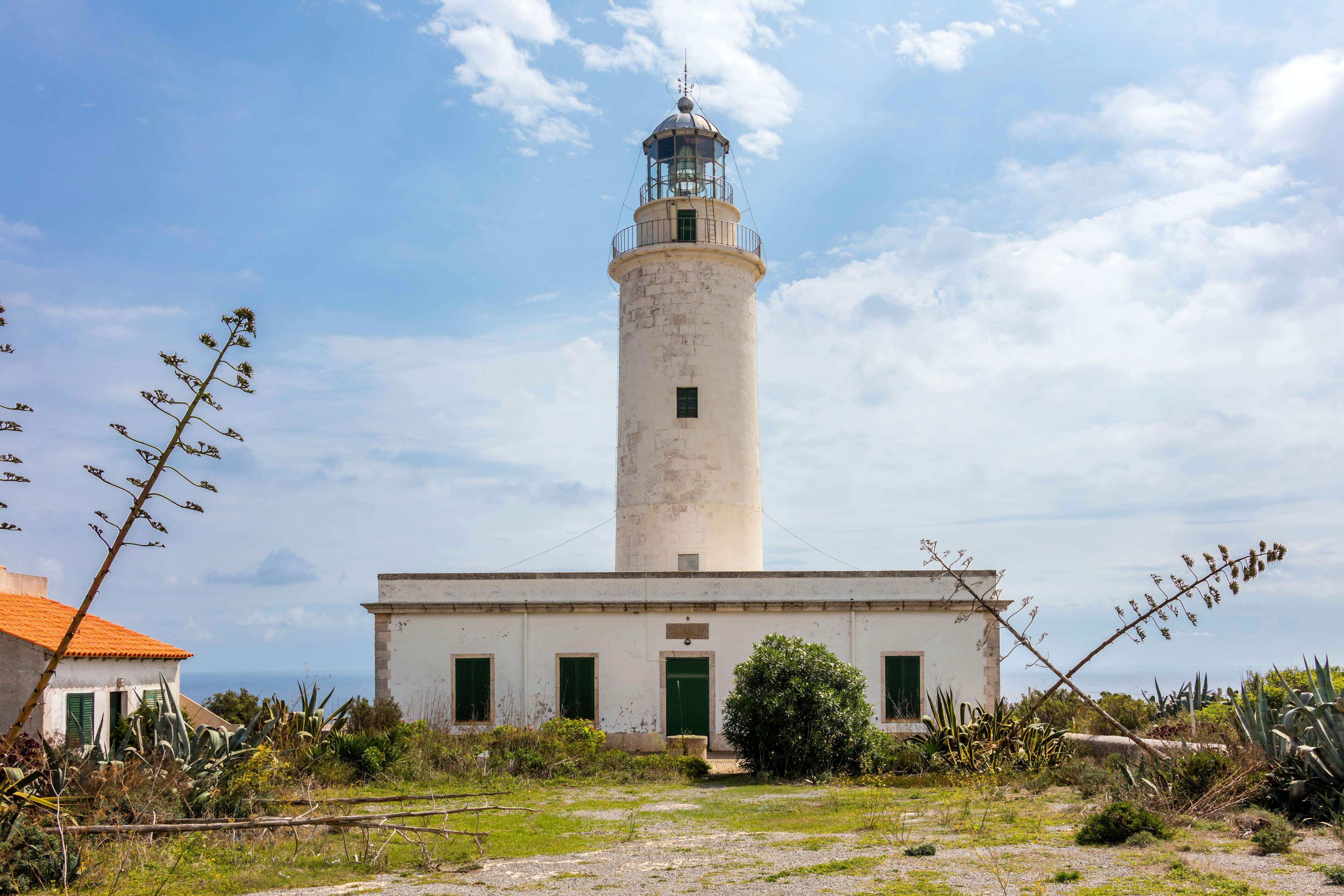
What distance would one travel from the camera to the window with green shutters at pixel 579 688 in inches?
762

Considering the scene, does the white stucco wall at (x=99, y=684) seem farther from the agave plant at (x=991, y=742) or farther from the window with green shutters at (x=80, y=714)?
the agave plant at (x=991, y=742)

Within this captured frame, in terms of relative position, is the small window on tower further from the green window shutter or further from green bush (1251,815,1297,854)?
green bush (1251,815,1297,854)

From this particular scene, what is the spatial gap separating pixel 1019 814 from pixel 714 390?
12.2 m

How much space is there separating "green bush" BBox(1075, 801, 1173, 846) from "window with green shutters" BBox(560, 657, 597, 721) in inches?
427

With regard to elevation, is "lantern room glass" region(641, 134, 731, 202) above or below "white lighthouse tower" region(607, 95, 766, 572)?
above

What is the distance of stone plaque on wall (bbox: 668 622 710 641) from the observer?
19578 millimetres

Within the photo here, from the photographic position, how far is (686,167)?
23906 millimetres

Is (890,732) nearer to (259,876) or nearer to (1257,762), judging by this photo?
(1257,762)

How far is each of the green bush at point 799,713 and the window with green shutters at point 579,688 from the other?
3.81 metres

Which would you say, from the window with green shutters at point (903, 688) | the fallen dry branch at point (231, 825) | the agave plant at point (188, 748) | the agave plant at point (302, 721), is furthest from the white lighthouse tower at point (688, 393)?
the fallen dry branch at point (231, 825)

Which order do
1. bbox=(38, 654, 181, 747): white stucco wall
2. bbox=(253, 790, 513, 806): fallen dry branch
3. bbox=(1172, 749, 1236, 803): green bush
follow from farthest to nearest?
bbox=(38, 654, 181, 747): white stucco wall → bbox=(1172, 749, 1236, 803): green bush → bbox=(253, 790, 513, 806): fallen dry branch

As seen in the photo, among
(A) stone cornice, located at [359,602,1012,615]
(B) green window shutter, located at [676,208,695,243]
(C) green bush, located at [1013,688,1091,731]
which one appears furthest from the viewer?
(B) green window shutter, located at [676,208,695,243]

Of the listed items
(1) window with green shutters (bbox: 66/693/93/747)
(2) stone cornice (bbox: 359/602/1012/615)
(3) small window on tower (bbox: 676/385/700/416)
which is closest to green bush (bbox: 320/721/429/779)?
(1) window with green shutters (bbox: 66/693/93/747)

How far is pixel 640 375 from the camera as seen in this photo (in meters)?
22.4
